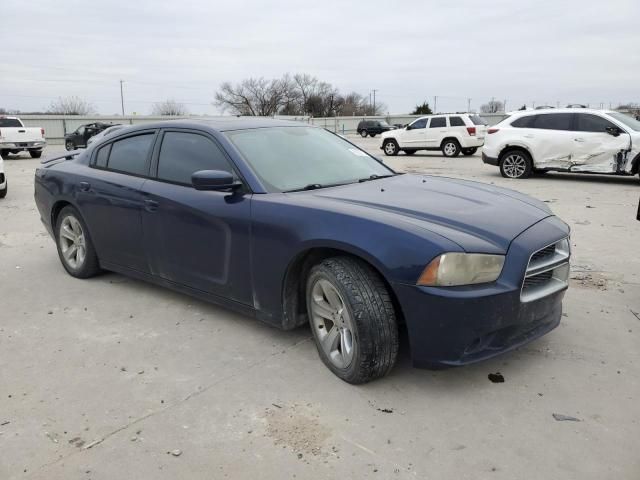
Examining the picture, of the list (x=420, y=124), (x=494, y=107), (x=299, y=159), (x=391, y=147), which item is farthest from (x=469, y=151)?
(x=494, y=107)

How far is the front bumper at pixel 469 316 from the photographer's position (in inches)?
109

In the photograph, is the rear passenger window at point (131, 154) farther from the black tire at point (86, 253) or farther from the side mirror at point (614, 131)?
the side mirror at point (614, 131)

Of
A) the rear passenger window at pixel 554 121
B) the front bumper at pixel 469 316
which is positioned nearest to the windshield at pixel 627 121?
the rear passenger window at pixel 554 121

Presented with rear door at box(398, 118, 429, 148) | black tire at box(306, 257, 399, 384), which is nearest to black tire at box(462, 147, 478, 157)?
Answer: rear door at box(398, 118, 429, 148)

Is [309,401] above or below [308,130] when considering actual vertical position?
below

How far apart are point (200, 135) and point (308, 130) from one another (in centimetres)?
91

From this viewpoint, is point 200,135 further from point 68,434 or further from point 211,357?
point 68,434

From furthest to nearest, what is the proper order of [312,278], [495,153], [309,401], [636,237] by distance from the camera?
1. [495,153]
2. [636,237]
3. [312,278]
4. [309,401]

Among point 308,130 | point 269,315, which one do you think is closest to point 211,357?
point 269,315

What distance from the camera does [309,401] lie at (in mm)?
3031

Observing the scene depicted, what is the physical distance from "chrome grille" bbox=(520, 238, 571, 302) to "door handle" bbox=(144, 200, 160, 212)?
8.78ft

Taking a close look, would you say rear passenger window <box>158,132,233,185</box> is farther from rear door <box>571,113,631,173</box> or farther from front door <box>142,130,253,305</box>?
rear door <box>571,113,631,173</box>

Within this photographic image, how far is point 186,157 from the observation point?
4.14 m

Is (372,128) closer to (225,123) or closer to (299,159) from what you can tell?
(225,123)
